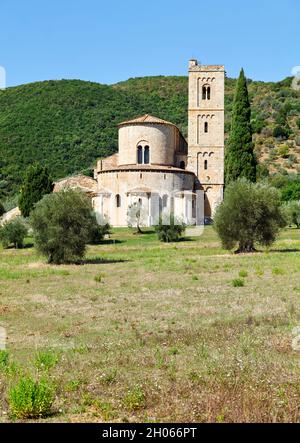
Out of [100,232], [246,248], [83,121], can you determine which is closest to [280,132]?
[83,121]

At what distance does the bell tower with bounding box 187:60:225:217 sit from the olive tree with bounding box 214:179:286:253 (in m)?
26.3

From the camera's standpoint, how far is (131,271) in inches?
1021

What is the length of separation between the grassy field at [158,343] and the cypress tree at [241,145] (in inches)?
1229

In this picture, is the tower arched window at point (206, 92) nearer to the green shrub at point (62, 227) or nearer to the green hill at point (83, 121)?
the green hill at point (83, 121)

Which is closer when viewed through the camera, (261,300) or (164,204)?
(261,300)

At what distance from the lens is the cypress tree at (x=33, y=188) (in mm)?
56438

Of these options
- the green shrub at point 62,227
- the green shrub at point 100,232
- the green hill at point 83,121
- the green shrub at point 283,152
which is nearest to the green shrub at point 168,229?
the green shrub at point 100,232

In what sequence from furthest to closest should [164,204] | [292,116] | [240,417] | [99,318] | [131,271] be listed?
[292,116] → [164,204] → [131,271] → [99,318] → [240,417]

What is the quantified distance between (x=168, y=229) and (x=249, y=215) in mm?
10942

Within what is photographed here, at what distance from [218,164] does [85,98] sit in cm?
6086

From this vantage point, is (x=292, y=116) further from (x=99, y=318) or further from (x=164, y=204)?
(x=99, y=318)

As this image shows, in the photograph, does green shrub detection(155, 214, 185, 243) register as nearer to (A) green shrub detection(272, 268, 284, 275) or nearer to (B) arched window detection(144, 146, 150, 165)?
(B) arched window detection(144, 146, 150, 165)

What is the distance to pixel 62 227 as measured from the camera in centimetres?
3036
